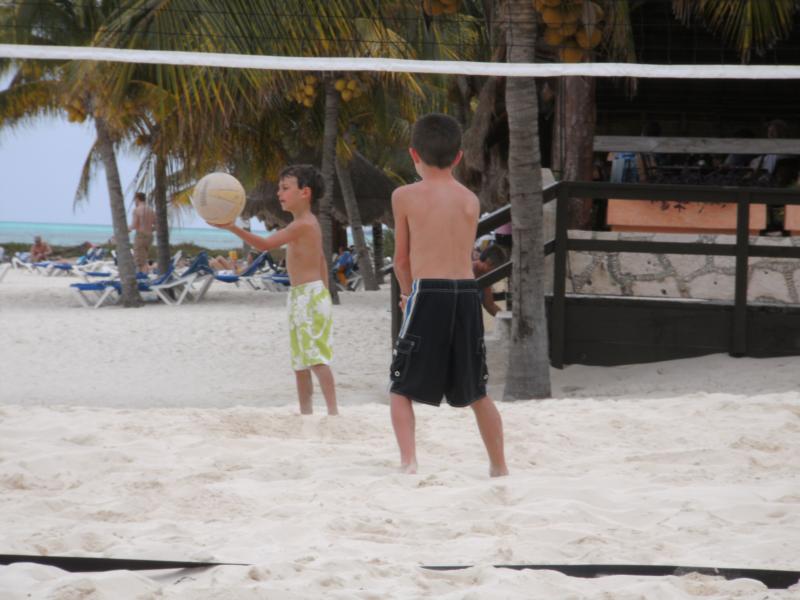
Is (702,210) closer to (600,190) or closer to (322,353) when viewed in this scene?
(600,190)

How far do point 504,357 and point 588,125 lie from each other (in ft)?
→ 7.87

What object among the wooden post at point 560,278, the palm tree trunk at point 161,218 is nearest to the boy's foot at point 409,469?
the wooden post at point 560,278

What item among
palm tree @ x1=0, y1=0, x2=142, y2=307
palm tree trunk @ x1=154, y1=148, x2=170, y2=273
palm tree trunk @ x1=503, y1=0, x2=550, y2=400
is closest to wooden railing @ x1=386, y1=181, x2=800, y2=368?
palm tree trunk @ x1=503, y1=0, x2=550, y2=400

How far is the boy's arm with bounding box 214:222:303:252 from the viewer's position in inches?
190

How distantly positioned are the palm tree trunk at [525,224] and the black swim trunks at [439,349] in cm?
352

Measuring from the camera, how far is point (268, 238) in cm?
508

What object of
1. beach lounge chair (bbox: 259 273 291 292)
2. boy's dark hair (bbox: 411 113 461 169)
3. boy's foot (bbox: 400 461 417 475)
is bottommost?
beach lounge chair (bbox: 259 273 291 292)

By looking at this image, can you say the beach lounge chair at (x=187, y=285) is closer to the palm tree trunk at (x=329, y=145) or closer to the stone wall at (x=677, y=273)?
the palm tree trunk at (x=329, y=145)

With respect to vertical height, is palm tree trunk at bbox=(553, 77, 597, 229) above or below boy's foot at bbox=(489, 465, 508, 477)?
above

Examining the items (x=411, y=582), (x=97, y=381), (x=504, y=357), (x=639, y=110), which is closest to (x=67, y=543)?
(x=411, y=582)

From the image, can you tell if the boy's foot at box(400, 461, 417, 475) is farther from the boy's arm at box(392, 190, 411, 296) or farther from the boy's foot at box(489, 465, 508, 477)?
the boy's arm at box(392, 190, 411, 296)

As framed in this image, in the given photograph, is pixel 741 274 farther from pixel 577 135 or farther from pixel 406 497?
pixel 406 497

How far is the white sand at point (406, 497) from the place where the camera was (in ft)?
8.80

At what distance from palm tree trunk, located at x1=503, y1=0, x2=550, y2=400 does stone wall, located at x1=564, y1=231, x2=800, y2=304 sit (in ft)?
2.80
